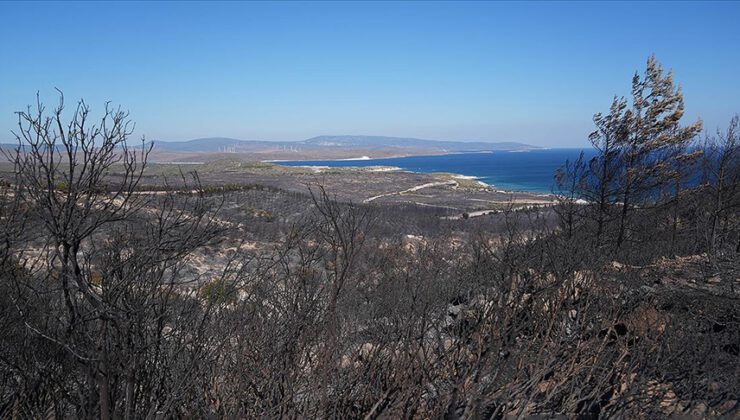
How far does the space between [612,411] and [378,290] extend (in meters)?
5.62

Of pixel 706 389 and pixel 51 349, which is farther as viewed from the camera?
pixel 706 389

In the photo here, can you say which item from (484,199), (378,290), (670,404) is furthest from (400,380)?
(484,199)

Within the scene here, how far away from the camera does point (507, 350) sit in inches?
258

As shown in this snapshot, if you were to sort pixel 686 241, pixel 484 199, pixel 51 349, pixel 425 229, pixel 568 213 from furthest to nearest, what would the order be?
1. pixel 484 199
2. pixel 425 229
3. pixel 686 241
4. pixel 568 213
5. pixel 51 349

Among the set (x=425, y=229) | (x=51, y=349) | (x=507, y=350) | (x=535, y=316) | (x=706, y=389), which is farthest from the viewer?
(x=425, y=229)

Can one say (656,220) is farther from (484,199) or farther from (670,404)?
(484,199)

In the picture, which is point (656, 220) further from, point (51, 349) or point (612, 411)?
point (51, 349)

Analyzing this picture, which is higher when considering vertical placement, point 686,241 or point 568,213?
point 568,213

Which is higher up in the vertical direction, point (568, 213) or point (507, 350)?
point (568, 213)

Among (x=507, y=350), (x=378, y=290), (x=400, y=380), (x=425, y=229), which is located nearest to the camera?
(x=400, y=380)

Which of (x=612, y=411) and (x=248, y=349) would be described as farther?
(x=612, y=411)

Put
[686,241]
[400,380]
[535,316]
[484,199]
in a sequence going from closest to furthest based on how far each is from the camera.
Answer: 1. [400,380]
2. [535,316]
3. [686,241]
4. [484,199]

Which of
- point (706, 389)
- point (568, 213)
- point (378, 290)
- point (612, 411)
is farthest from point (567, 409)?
point (568, 213)

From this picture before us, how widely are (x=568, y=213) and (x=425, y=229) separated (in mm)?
16484
